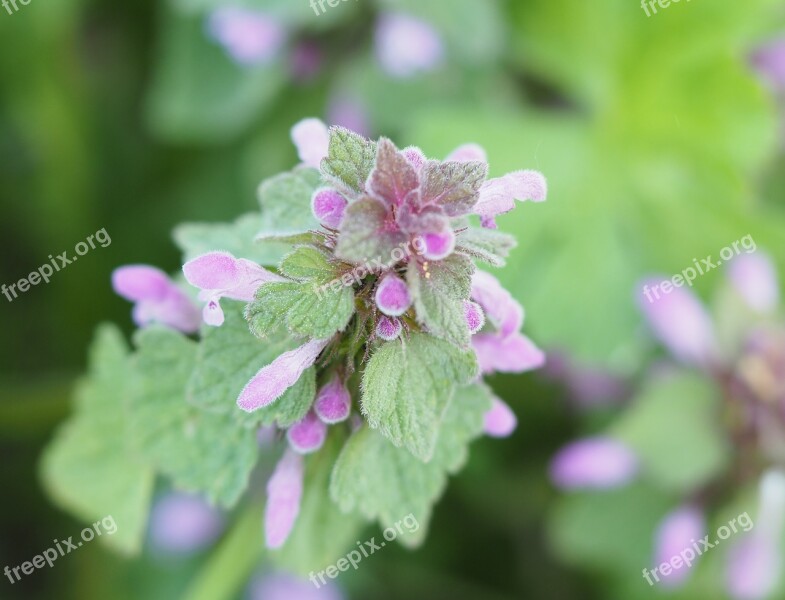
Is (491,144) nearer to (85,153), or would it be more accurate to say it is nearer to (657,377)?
(657,377)

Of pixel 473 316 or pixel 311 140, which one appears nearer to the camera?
pixel 473 316

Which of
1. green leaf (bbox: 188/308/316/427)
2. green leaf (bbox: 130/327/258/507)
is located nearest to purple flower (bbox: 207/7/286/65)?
green leaf (bbox: 130/327/258/507)

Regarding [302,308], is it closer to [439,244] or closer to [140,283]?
[439,244]

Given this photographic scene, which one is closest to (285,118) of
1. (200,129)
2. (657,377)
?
(200,129)

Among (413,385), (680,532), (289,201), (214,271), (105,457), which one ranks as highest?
(105,457)

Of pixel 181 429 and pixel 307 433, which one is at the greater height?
pixel 181 429

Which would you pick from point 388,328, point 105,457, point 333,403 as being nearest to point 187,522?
point 105,457
